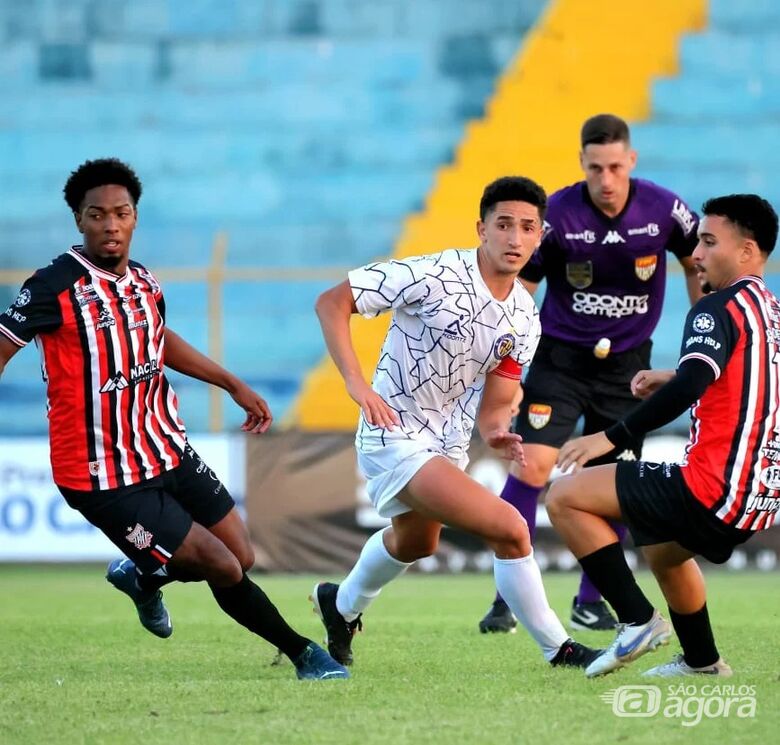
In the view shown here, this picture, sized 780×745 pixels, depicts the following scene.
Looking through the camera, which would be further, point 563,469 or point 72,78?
point 72,78

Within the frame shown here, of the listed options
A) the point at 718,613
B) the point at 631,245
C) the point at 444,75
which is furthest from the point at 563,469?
the point at 444,75

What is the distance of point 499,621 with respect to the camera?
7148mm

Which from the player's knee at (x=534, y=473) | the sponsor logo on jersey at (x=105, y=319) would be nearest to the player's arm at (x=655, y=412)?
the sponsor logo on jersey at (x=105, y=319)

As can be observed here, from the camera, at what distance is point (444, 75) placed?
15133 millimetres

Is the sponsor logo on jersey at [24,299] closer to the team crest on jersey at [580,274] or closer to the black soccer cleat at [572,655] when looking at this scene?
the black soccer cleat at [572,655]

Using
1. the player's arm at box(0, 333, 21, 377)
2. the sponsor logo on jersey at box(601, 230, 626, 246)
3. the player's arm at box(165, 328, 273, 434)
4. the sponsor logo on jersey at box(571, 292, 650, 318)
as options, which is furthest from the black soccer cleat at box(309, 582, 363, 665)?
the sponsor logo on jersey at box(601, 230, 626, 246)

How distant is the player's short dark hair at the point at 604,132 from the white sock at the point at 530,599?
2.54m

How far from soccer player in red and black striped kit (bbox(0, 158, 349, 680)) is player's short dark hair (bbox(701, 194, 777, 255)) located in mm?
2158

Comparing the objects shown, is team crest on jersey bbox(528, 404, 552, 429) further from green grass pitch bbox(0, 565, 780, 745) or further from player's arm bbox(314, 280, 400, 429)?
player's arm bbox(314, 280, 400, 429)

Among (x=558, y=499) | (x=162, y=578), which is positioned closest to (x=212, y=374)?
(x=162, y=578)

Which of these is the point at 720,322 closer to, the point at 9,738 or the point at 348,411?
the point at 9,738

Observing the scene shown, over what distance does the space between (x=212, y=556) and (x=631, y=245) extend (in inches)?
118

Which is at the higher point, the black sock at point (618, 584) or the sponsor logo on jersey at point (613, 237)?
the sponsor logo on jersey at point (613, 237)

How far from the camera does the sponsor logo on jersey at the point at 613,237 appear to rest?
7387mm
